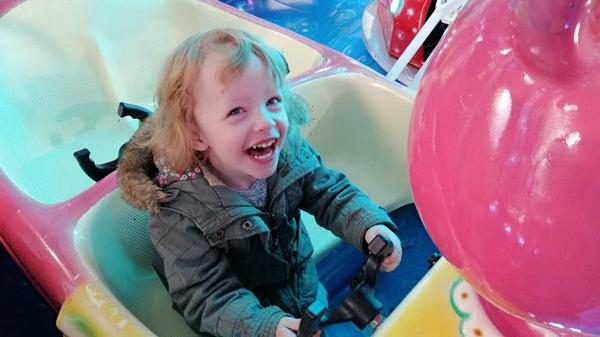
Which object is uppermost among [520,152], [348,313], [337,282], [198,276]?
[520,152]

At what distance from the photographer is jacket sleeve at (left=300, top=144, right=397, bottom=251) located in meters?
0.61

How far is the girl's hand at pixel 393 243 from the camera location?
0.57m

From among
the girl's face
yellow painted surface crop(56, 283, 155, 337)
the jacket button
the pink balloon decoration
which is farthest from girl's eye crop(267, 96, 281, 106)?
the pink balloon decoration

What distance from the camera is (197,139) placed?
1.82ft

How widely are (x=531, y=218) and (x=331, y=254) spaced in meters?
0.59

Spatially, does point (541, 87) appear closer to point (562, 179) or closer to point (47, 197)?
point (562, 179)

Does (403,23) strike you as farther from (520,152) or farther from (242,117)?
(520,152)

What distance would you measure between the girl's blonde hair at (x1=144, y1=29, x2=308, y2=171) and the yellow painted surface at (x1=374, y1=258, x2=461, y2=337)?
26 cm

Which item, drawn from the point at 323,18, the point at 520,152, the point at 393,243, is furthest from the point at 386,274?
the point at 323,18

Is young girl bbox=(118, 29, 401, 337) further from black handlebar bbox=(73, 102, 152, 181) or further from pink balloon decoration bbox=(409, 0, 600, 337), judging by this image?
pink balloon decoration bbox=(409, 0, 600, 337)

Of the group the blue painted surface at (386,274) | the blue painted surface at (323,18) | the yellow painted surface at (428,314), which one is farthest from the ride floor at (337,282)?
the blue painted surface at (323,18)

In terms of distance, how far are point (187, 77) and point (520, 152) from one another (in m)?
0.40

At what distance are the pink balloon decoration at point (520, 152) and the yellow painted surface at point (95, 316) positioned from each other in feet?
1.21

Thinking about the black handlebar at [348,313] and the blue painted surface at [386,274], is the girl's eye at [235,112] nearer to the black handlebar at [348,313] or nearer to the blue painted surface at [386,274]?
the black handlebar at [348,313]
